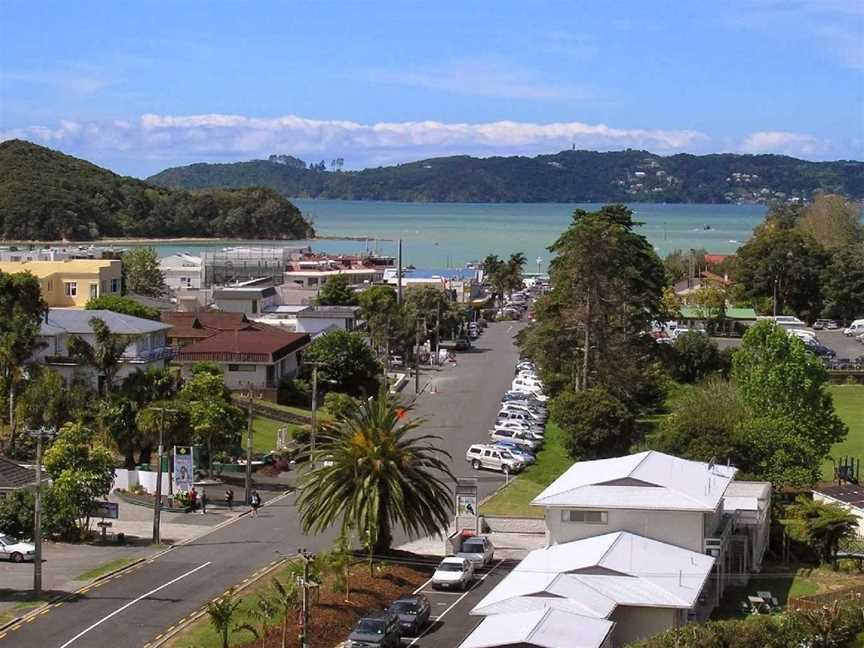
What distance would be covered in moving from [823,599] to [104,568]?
1820cm

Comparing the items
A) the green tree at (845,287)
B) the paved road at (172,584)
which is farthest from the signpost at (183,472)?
the green tree at (845,287)

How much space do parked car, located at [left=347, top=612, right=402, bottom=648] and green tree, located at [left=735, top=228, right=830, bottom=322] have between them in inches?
3578

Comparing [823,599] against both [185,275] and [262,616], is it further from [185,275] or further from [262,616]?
[185,275]

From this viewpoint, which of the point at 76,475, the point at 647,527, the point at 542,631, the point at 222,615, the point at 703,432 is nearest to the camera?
the point at 542,631

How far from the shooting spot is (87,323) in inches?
2657

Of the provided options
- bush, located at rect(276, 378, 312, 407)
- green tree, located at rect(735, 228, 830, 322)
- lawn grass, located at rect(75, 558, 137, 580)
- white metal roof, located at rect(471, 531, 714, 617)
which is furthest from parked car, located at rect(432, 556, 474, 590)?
green tree, located at rect(735, 228, 830, 322)

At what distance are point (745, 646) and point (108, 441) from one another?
97.9 ft

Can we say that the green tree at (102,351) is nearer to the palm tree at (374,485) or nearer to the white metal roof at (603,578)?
the palm tree at (374,485)

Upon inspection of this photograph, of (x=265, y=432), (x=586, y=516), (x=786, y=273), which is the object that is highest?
(x=786, y=273)

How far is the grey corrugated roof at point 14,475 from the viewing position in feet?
149

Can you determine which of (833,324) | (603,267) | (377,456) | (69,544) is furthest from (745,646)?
(833,324)

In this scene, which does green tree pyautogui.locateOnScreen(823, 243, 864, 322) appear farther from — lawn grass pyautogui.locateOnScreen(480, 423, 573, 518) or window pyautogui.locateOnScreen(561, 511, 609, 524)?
window pyautogui.locateOnScreen(561, 511, 609, 524)

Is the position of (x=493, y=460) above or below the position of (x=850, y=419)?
above

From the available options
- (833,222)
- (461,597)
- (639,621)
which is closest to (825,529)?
(461,597)
